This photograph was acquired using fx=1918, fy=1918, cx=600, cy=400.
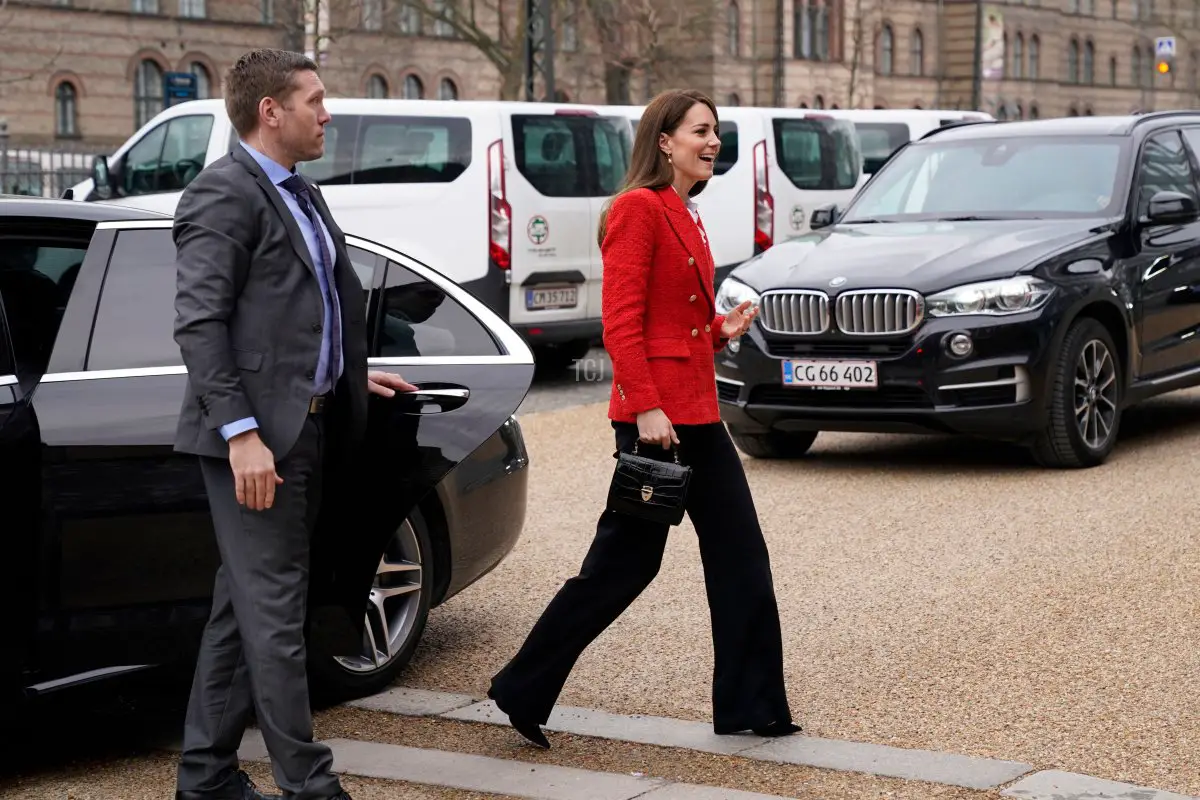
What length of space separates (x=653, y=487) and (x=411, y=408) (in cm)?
68

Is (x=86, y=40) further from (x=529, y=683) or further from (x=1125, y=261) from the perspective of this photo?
(x=529, y=683)

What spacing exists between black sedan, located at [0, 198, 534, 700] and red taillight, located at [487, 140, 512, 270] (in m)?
9.00

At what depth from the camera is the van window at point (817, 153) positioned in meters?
19.4

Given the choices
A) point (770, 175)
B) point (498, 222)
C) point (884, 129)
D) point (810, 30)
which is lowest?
point (498, 222)

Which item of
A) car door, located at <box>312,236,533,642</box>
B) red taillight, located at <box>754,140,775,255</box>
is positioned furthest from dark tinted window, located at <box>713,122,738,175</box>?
car door, located at <box>312,236,533,642</box>

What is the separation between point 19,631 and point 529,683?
4.29 feet

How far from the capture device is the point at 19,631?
475cm

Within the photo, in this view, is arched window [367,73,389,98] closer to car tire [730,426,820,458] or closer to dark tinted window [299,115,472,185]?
dark tinted window [299,115,472,185]

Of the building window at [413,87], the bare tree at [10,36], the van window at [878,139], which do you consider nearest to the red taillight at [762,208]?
the van window at [878,139]

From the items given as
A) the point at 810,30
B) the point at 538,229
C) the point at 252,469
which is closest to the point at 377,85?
the point at 810,30

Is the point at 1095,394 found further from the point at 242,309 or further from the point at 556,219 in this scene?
the point at 242,309

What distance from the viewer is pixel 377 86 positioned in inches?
2322

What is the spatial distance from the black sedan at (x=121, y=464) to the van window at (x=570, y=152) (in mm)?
9624

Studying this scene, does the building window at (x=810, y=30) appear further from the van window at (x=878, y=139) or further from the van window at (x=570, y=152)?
the van window at (x=570, y=152)
